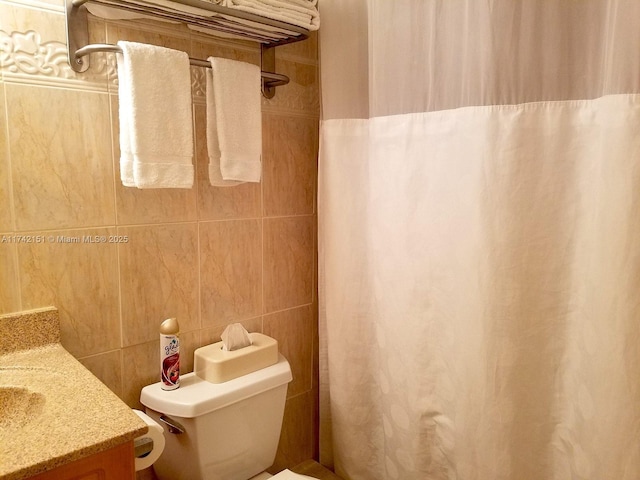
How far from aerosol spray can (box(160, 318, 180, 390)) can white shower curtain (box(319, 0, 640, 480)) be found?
0.53 metres

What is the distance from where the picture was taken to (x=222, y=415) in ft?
4.40

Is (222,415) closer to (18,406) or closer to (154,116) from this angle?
(18,406)

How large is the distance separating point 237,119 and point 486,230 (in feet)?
2.34

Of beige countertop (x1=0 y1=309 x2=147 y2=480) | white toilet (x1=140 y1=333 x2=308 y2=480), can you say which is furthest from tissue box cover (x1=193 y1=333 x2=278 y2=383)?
beige countertop (x1=0 y1=309 x2=147 y2=480)

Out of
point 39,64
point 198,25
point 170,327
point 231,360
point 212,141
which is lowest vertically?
point 231,360

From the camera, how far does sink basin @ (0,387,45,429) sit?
94 cm

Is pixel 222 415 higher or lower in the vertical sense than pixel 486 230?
lower

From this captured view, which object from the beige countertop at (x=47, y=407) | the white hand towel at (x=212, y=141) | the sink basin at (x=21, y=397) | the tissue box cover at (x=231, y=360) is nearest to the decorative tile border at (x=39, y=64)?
the white hand towel at (x=212, y=141)

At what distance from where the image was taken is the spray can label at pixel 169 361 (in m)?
1.32

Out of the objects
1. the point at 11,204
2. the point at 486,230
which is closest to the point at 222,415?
the point at 11,204

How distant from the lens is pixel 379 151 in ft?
4.70

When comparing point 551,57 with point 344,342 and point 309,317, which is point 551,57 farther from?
point 309,317

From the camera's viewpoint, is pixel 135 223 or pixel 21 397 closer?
pixel 21 397

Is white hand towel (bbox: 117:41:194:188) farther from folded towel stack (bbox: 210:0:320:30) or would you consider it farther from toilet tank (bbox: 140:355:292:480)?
toilet tank (bbox: 140:355:292:480)
